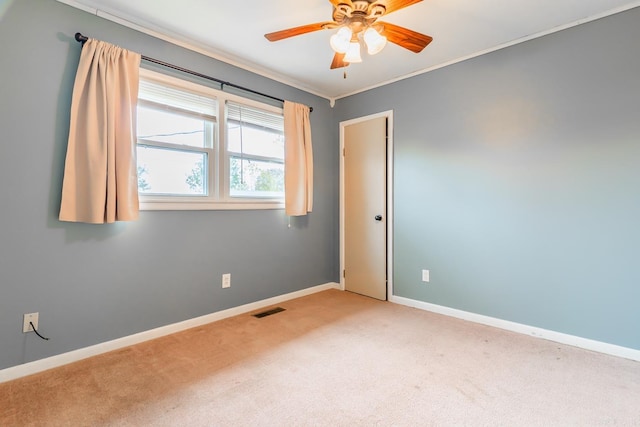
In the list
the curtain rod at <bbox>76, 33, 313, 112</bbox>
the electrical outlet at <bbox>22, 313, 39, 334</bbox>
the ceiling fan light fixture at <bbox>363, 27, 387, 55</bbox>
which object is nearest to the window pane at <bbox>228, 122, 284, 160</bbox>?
the curtain rod at <bbox>76, 33, 313, 112</bbox>

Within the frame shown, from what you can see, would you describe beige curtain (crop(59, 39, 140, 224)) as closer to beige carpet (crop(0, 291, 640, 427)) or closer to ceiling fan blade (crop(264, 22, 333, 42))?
beige carpet (crop(0, 291, 640, 427))

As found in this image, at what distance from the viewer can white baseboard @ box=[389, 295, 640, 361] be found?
2.18 m

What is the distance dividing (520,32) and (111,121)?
321 centimetres

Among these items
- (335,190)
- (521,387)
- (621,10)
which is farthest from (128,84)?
(621,10)

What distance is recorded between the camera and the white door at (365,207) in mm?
3492

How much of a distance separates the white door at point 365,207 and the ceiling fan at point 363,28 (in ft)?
5.22

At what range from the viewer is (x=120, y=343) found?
228cm

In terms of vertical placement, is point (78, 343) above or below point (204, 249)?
below

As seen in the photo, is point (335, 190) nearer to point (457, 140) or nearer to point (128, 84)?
point (457, 140)

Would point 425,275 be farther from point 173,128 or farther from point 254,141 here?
point 173,128

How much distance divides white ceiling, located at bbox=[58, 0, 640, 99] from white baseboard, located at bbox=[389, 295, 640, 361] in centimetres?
240

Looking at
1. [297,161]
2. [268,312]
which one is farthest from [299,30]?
[268,312]

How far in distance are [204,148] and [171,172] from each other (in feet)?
1.20

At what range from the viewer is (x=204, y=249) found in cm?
277
